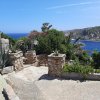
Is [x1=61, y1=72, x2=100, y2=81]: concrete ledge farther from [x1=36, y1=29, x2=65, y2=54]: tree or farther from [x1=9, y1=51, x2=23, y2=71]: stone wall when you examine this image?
[x1=36, y1=29, x2=65, y2=54]: tree

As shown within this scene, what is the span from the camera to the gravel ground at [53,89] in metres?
8.90

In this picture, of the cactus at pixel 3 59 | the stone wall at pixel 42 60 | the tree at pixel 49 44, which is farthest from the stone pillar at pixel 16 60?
the tree at pixel 49 44

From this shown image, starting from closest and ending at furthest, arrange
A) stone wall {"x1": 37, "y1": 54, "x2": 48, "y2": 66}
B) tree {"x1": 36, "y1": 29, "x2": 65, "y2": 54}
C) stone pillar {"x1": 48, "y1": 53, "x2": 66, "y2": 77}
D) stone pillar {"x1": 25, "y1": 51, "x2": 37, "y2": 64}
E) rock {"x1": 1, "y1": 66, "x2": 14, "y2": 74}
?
stone pillar {"x1": 48, "y1": 53, "x2": 66, "y2": 77}, rock {"x1": 1, "y1": 66, "x2": 14, "y2": 74}, stone pillar {"x1": 25, "y1": 51, "x2": 37, "y2": 64}, stone wall {"x1": 37, "y1": 54, "x2": 48, "y2": 66}, tree {"x1": 36, "y1": 29, "x2": 65, "y2": 54}

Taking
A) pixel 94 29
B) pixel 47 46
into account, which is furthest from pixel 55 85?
pixel 94 29

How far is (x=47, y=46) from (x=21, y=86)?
7802 millimetres

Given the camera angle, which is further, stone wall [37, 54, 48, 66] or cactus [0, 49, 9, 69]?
stone wall [37, 54, 48, 66]

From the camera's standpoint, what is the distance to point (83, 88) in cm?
1017

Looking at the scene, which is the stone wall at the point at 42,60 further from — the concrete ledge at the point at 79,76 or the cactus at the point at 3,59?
the concrete ledge at the point at 79,76

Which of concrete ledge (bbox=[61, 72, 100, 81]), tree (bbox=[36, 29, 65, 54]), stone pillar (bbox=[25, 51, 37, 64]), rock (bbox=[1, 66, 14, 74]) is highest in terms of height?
tree (bbox=[36, 29, 65, 54])

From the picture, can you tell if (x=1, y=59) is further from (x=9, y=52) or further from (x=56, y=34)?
(x=56, y=34)

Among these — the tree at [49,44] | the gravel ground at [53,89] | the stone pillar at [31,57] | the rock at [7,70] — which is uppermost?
the tree at [49,44]

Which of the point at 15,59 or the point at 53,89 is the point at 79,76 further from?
the point at 15,59

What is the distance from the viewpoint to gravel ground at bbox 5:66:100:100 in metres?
8.90

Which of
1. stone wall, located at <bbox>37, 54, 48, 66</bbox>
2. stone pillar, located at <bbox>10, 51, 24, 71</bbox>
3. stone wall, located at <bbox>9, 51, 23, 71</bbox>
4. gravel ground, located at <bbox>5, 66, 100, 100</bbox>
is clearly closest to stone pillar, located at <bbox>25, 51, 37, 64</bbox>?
stone wall, located at <bbox>37, 54, 48, 66</bbox>
